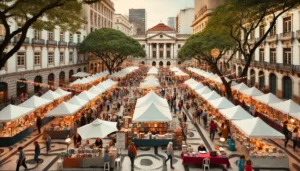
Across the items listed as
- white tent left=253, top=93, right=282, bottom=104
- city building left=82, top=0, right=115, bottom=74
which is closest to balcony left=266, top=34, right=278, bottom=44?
white tent left=253, top=93, right=282, bottom=104

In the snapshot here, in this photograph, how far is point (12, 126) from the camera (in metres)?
16.2

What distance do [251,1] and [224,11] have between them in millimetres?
5104

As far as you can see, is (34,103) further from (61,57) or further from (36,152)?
(61,57)

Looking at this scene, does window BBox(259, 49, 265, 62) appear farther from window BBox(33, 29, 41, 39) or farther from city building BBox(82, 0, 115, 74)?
window BBox(33, 29, 41, 39)

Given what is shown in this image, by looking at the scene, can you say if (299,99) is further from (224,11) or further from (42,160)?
(42,160)

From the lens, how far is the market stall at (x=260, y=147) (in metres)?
11.8

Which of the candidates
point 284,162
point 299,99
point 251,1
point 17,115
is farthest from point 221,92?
point 17,115

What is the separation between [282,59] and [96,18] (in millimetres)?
38050

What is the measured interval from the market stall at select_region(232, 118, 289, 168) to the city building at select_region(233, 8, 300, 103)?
1382 centimetres

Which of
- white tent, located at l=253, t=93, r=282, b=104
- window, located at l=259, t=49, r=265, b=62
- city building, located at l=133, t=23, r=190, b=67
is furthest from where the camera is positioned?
city building, located at l=133, t=23, r=190, b=67

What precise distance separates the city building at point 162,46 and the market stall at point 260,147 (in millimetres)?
84248

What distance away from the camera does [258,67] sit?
37.3 metres

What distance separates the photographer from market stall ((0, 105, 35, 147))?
1500cm

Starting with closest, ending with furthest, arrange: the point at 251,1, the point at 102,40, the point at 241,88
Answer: the point at 251,1 < the point at 241,88 < the point at 102,40
